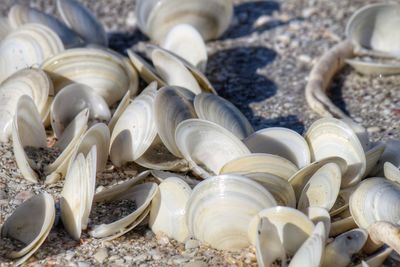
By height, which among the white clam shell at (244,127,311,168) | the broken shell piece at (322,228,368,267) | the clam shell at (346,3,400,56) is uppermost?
the white clam shell at (244,127,311,168)

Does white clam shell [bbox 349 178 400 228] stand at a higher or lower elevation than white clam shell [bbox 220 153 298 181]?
lower

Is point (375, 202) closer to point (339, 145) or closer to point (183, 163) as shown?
point (339, 145)

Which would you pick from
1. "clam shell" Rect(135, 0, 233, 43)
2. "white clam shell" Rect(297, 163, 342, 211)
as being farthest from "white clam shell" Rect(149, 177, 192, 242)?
"clam shell" Rect(135, 0, 233, 43)

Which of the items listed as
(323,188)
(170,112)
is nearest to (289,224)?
(323,188)

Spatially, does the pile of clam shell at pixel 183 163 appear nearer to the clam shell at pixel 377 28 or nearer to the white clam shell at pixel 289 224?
the white clam shell at pixel 289 224

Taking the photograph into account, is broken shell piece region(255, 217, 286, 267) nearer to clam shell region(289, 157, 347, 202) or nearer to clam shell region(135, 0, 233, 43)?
clam shell region(289, 157, 347, 202)

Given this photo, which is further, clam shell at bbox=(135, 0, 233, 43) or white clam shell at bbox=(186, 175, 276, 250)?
clam shell at bbox=(135, 0, 233, 43)

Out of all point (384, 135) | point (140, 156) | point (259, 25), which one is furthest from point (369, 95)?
point (140, 156)

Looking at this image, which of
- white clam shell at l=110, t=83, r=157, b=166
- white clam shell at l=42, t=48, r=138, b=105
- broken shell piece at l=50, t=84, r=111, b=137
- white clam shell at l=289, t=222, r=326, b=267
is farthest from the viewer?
white clam shell at l=42, t=48, r=138, b=105

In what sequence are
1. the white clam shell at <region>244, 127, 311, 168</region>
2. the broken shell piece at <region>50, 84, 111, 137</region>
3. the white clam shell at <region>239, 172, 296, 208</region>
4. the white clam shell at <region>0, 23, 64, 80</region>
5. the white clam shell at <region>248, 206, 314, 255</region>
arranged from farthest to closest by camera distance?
the white clam shell at <region>0, 23, 64, 80</region>, the broken shell piece at <region>50, 84, 111, 137</region>, the white clam shell at <region>244, 127, 311, 168</region>, the white clam shell at <region>239, 172, 296, 208</region>, the white clam shell at <region>248, 206, 314, 255</region>
